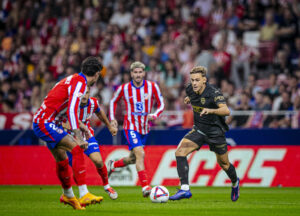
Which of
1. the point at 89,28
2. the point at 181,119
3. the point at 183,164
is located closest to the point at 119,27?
the point at 89,28

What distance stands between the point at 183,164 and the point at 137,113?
236 cm

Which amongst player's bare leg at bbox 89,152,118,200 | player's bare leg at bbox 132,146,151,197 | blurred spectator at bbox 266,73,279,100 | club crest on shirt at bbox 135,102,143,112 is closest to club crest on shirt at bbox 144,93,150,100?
club crest on shirt at bbox 135,102,143,112

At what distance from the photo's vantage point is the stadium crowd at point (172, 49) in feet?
57.8

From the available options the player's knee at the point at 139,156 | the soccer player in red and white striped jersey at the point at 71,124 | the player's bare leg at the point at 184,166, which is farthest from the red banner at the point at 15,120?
the soccer player in red and white striped jersey at the point at 71,124

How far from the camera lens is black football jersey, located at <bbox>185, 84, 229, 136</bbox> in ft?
34.4

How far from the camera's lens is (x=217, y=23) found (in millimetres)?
20172

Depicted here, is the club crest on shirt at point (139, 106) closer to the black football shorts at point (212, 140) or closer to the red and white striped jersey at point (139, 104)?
the red and white striped jersey at point (139, 104)

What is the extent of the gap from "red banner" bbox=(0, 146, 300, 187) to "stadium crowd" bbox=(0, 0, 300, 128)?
1568 millimetres

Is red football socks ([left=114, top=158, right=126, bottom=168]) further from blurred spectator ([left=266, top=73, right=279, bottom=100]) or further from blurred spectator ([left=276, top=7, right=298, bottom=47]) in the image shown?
blurred spectator ([left=276, top=7, right=298, bottom=47])

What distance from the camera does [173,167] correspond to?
15.5 meters

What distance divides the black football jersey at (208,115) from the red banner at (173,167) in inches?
184

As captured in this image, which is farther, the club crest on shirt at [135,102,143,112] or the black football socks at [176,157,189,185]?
the club crest on shirt at [135,102,143,112]

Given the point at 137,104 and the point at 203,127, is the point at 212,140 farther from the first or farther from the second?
the point at 137,104

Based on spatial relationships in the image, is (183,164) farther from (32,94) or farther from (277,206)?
(32,94)
